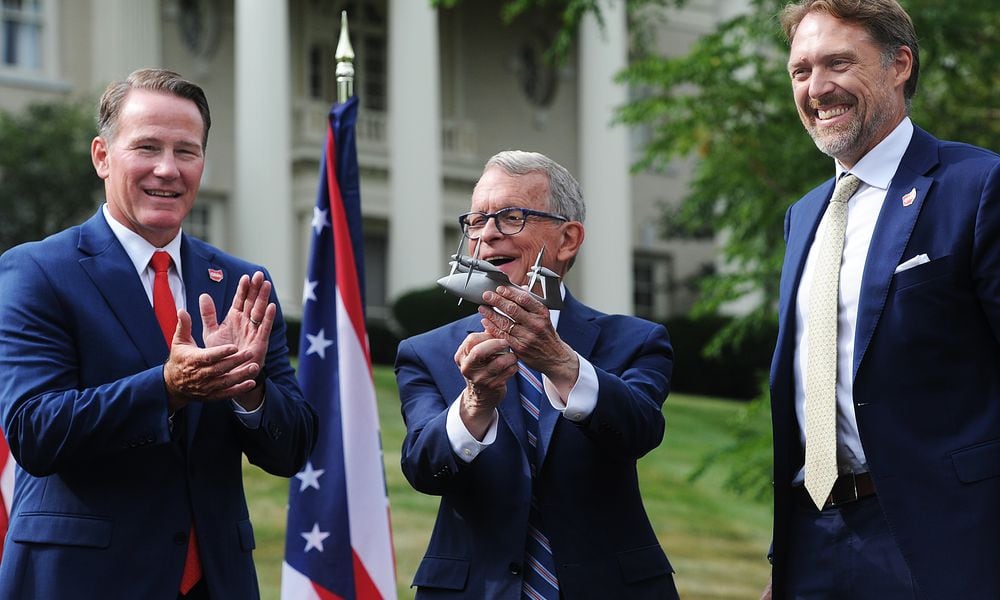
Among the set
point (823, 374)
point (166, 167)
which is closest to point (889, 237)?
point (823, 374)

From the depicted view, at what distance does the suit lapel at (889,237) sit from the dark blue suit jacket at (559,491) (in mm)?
716

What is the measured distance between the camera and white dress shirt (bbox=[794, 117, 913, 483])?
425 centimetres

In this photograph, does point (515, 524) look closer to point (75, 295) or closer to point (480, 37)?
point (75, 295)

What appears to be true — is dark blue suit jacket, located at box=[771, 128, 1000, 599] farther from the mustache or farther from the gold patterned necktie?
the mustache

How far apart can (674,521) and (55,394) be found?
12269 mm

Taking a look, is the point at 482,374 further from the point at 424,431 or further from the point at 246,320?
the point at 246,320

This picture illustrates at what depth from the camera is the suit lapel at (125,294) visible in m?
4.26

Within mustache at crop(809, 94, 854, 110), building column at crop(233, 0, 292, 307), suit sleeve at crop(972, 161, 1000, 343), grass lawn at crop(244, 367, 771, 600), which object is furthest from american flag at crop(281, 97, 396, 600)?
building column at crop(233, 0, 292, 307)

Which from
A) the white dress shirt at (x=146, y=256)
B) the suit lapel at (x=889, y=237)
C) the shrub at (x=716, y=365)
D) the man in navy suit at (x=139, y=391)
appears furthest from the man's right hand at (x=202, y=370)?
the shrub at (x=716, y=365)

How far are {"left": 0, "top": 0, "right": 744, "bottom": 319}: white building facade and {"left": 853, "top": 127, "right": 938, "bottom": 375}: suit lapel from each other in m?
19.7

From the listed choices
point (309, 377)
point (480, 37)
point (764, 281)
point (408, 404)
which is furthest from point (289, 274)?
point (408, 404)

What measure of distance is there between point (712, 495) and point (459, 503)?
13.2m

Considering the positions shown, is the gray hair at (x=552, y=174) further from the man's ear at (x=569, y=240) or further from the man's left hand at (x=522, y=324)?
the man's left hand at (x=522, y=324)

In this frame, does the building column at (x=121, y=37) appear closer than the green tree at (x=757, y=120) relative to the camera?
No
